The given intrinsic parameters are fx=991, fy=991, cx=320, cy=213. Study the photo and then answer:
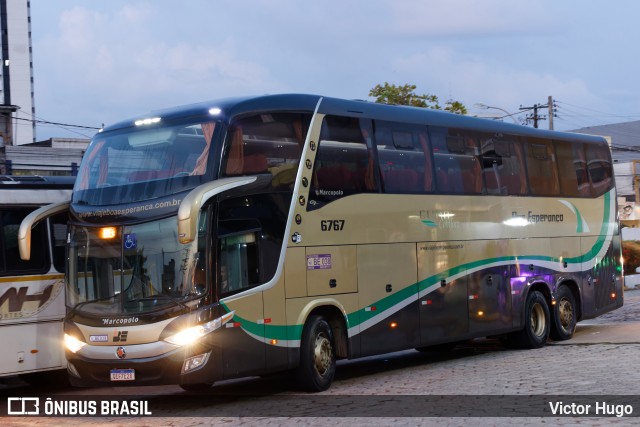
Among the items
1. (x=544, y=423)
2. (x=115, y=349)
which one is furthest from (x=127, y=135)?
(x=544, y=423)

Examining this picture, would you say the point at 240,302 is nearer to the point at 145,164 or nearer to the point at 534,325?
the point at 145,164

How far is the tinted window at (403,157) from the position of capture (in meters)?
15.7

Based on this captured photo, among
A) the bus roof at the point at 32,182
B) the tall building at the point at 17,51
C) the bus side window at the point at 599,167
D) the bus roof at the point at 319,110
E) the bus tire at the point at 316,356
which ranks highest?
the tall building at the point at 17,51

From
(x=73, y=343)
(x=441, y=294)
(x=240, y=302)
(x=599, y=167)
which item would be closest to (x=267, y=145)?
(x=240, y=302)

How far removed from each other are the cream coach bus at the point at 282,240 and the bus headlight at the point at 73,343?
0.02 m

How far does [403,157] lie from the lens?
16156mm

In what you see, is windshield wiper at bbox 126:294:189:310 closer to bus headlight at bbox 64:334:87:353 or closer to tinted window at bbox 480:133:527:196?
bus headlight at bbox 64:334:87:353

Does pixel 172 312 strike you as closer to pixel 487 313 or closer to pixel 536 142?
pixel 487 313

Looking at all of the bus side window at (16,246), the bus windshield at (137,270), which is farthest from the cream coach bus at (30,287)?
the bus windshield at (137,270)

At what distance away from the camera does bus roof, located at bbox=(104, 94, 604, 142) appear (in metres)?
13.2

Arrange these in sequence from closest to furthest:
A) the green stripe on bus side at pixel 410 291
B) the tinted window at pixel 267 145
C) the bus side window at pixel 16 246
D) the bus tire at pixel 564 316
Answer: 1. the tinted window at pixel 267 145
2. the green stripe on bus side at pixel 410 291
3. the bus side window at pixel 16 246
4. the bus tire at pixel 564 316

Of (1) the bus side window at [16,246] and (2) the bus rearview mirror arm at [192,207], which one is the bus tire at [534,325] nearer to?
(2) the bus rearview mirror arm at [192,207]

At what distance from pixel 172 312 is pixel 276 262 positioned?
1.81 meters

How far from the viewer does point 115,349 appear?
12.4m
